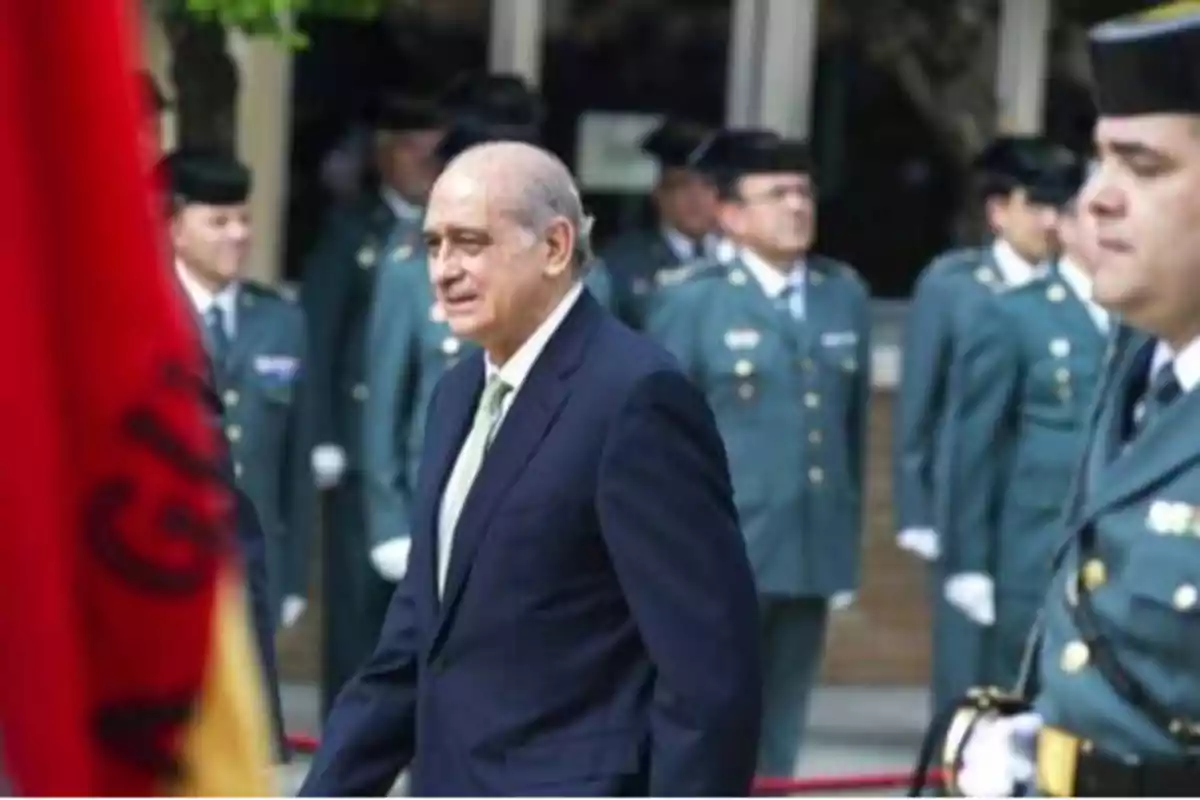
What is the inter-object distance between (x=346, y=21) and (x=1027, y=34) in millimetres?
2943

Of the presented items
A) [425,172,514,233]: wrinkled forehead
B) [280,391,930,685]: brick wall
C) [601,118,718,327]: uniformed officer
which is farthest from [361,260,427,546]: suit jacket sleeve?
[425,172,514,233]: wrinkled forehead

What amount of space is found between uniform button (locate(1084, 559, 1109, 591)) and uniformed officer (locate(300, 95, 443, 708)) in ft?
21.5

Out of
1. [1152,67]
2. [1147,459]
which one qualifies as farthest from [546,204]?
[1147,459]

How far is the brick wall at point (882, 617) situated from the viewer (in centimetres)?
1201

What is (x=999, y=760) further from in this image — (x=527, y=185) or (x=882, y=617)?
(x=882, y=617)

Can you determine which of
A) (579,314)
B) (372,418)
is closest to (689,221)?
(372,418)

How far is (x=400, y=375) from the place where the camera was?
942 cm

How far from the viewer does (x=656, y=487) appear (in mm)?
4438

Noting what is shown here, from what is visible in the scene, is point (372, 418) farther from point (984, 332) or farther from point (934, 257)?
point (934, 257)

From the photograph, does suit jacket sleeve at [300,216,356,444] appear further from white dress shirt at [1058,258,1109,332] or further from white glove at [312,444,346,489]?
white dress shirt at [1058,258,1109,332]

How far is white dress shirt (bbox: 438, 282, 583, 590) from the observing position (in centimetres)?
468

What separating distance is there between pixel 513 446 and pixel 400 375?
4.86m

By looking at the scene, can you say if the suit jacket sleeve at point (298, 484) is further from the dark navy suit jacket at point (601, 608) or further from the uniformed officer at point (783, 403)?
the dark navy suit jacket at point (601, 608)

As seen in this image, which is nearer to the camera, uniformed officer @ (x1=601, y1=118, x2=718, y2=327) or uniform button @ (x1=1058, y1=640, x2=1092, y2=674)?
uniform button @ (x1=1058, y1=640, x2=1092, y2=674)
